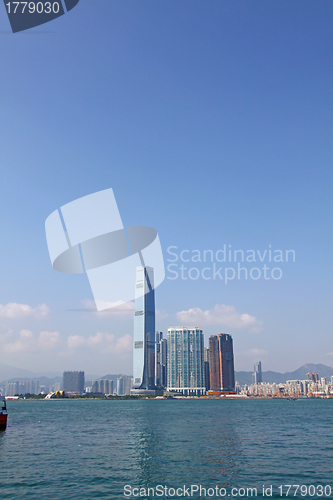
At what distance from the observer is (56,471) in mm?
31047

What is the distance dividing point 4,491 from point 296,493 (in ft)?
65.3

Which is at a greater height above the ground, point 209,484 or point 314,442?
point 209,484

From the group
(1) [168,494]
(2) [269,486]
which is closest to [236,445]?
(2) [269,486]

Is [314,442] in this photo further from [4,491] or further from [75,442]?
[4,491]

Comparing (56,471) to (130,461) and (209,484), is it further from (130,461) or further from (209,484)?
(209,484)

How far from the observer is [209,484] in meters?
26.3

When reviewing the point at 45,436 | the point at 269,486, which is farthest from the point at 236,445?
the point at 45,436

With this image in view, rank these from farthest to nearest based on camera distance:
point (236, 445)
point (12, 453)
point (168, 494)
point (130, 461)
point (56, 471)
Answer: point (236, 445), point (12, 453), point (130, 461), point (56, 471), point (168, 494)

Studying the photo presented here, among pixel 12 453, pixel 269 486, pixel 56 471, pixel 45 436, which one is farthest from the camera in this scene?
pixel 45 436

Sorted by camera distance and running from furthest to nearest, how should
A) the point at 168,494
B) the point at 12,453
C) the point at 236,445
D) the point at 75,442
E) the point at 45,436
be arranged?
the point at 45,436, the point at 75,442, the point at 236,445, the point at 12,453, the point at 168,494

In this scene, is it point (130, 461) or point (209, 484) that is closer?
point (209, 484)

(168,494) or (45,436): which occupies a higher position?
(168,494)

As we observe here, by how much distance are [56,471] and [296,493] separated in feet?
62.1

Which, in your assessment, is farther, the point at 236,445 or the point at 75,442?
the point at 75,442
